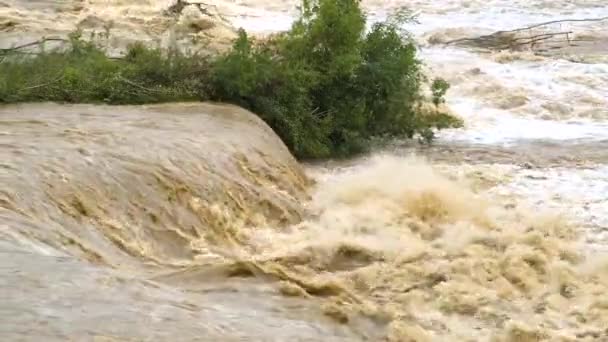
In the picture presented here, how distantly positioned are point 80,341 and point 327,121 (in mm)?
5886

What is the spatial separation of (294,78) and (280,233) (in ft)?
8.45

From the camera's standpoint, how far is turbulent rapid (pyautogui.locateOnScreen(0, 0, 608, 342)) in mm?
4934

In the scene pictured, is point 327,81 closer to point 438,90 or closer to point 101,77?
point 438,90

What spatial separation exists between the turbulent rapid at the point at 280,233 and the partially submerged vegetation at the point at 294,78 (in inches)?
11.5

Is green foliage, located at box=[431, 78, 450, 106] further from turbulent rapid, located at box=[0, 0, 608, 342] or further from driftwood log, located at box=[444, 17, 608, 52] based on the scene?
driftwood log, located at box=[444, 17, 608, 52]

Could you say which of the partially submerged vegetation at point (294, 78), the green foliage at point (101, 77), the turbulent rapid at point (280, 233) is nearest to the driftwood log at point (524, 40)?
the turbulent rapid at point (280, 233)

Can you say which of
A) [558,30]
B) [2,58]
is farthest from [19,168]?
[558,30]

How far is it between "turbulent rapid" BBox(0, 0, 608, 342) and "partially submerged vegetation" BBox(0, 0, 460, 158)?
11.5 inches

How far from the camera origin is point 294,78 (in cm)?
970

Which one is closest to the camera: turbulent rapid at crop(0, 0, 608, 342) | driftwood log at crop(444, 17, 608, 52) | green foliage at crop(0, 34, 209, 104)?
turbulent rapid at crop(0, 0, 608, 342)

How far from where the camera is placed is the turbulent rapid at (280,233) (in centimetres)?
493

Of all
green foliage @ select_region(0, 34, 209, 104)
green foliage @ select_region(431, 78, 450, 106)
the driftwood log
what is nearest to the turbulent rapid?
green foliage @ select_region(0, 34, 209, 104)

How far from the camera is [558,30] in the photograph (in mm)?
16438

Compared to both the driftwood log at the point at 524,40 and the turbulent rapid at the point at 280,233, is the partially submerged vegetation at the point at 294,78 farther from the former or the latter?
the driftwood log at the point at 524,40
